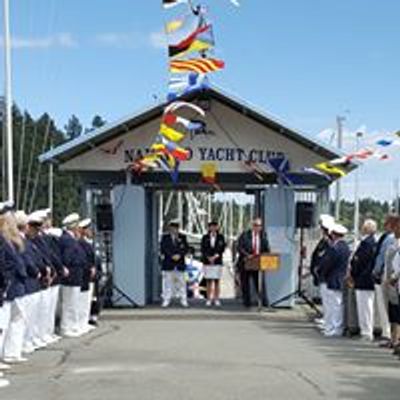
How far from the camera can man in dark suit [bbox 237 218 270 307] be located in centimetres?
2000

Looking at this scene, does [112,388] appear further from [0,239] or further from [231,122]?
[231,122]

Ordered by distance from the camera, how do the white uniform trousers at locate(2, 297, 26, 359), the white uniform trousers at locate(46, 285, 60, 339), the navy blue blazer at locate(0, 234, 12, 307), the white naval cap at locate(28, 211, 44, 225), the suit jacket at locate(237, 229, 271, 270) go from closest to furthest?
1. the navy blue blazer at locate(0, 234, 12, 307)
2. the white uniform trousers at locate(2, 297, 26, 359)
3. the white naval cap at locate(28, 211, 44, 225)
4. the white uniform trousers at locate(46, 285, 60, 339)
5. the suit jacket at locate(237, 229, 271, 270)

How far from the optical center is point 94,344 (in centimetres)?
1441

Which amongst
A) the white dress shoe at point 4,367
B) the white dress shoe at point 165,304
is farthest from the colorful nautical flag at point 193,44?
the white dress shoe at point 4,367

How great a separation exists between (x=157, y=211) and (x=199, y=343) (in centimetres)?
841

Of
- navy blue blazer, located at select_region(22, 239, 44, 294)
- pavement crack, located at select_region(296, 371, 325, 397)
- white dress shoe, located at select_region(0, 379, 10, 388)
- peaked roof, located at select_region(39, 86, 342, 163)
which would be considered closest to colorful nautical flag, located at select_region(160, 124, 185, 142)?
peaked roof, located at select_region(39, 86, 342, 163)

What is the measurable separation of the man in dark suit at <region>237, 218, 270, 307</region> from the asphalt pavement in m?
2.61

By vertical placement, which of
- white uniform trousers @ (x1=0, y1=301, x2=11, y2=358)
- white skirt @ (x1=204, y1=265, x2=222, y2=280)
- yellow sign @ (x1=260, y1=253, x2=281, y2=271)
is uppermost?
yellow sign @ (x1=260, y1=253, x2=281, y2=271)

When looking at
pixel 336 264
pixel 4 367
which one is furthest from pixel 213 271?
pixel 4 367

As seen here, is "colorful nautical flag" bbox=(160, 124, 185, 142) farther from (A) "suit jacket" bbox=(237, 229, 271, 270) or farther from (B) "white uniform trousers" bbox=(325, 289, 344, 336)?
(B) "white uniform trousers" bbox=(325, 289, 344, 336)

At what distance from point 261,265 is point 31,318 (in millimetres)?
6818

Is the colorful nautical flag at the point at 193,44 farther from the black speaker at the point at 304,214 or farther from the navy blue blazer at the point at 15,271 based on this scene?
the navy blue blazer at the point at 15,271

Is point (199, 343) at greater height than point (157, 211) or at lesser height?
lesser

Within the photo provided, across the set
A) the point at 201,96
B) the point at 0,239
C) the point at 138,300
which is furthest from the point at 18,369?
the point at 201,96
